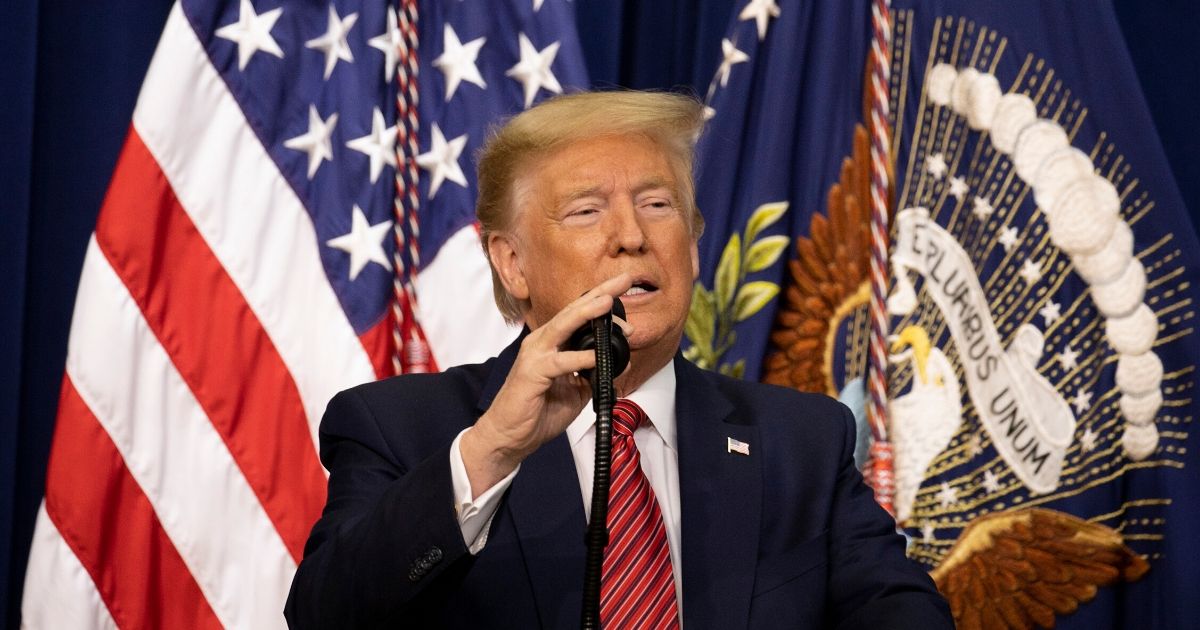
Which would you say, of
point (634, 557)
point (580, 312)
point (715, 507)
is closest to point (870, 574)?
point (715, 507)

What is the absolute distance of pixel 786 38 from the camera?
120 inches

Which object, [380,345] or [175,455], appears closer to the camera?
[175,455]

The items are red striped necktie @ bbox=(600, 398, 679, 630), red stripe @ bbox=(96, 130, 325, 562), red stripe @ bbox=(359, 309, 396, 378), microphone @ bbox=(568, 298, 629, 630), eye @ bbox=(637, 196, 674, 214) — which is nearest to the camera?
microphone @ bbox=(568, 298, 629, 630)

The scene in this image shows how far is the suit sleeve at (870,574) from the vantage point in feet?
5.65

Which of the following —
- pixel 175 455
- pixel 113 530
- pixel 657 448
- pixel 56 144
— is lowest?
pixel 657 448

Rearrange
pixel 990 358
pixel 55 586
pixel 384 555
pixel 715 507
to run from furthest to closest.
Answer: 1. pixel 990 358
2. pixel 55 586
3. pixel 715 507
4. pixel 384 555

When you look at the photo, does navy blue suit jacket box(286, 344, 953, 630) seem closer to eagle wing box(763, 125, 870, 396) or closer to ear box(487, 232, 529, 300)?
ear box(487, 232, 529, 300)

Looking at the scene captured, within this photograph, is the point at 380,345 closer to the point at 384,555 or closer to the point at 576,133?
the point at 576,133

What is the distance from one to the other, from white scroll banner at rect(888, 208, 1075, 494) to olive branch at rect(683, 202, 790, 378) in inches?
11.1

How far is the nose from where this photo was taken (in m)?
1.86

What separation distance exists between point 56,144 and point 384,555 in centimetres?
192

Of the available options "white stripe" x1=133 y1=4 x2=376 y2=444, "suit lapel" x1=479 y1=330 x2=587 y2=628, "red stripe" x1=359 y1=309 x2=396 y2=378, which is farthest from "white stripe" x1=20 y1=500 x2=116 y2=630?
"suit lapel" x1=479 y1=330 x2=587 y2=628

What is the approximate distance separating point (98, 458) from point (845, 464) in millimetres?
1592

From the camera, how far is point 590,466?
1857mm
